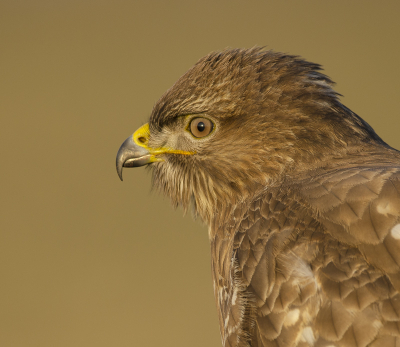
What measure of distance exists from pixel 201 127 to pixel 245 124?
26 cm


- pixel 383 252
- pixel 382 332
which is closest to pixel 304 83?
pixel 383 252

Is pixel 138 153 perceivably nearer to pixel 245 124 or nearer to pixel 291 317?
pixel 245 124

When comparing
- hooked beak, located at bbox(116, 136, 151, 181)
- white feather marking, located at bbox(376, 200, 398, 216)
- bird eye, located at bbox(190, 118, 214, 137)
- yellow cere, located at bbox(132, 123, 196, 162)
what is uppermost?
white feather marking, located at bbox(376, 200, 398, 216)

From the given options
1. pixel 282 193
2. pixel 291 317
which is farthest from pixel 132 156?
pixel 291 317

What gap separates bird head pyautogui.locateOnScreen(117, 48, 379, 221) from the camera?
288cm

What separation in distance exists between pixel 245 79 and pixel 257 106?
0.54 feet

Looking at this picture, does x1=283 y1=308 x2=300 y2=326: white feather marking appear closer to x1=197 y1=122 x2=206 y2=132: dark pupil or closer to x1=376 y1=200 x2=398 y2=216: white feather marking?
x1=376 y1=200 x2=398 y2=216: white feather marking

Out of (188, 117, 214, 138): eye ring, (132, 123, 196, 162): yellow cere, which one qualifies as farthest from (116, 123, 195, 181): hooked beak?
(188, 117, 214, 138): eye ring

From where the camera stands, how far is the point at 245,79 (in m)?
3.00

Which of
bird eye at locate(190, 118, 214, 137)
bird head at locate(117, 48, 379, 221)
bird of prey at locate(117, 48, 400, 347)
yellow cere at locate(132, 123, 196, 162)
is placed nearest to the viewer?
bird of prey at locate(117, 48, 400, 347)

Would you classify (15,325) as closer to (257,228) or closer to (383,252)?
(257,228)

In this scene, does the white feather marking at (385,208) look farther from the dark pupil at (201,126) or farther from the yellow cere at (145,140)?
the yellow cere at (145,140)

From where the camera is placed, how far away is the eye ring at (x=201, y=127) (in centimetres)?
309

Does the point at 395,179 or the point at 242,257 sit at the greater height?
the point at 395,179
